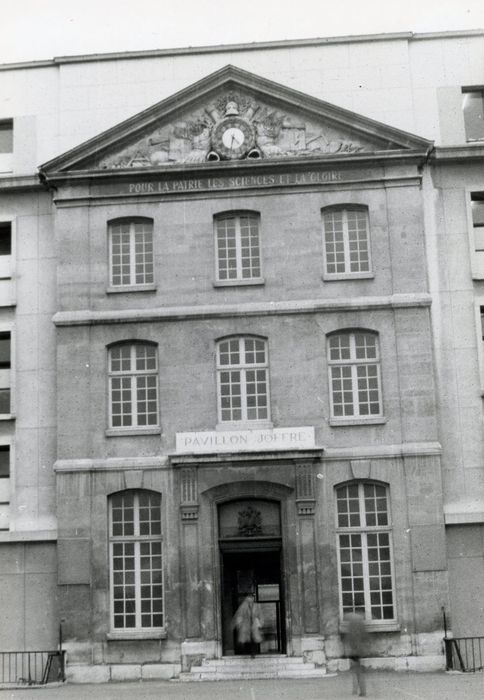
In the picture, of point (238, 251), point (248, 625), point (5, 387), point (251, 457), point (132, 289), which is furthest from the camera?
point (5, 387)

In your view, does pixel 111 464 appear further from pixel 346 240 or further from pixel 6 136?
pixel 6 136

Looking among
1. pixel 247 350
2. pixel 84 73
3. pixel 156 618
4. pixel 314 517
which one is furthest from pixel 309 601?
pixel 84 73

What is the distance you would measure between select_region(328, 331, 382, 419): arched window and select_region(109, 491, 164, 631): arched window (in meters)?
5.26

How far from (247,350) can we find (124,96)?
811 centimetres

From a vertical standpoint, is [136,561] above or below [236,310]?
below

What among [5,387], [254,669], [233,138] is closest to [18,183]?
[5,387]

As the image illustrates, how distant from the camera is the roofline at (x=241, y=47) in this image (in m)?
28.5

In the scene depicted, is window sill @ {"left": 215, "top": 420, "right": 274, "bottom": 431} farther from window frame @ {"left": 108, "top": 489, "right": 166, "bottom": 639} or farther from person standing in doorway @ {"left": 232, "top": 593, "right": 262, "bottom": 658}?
person standing in doorway @ {"left": 232, "top": 593, "right": 262, "bottom": 658}

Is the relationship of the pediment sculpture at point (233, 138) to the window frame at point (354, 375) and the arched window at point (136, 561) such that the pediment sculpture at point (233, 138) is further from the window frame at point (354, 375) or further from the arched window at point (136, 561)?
the arched window at point (136, 561)

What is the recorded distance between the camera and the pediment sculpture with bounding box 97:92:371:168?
1073 inches

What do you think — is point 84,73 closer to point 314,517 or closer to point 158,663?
point 314,517

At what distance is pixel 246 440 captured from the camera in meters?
25.9

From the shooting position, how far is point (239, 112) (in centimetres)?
2752

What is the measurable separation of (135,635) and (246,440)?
5.43 metres
